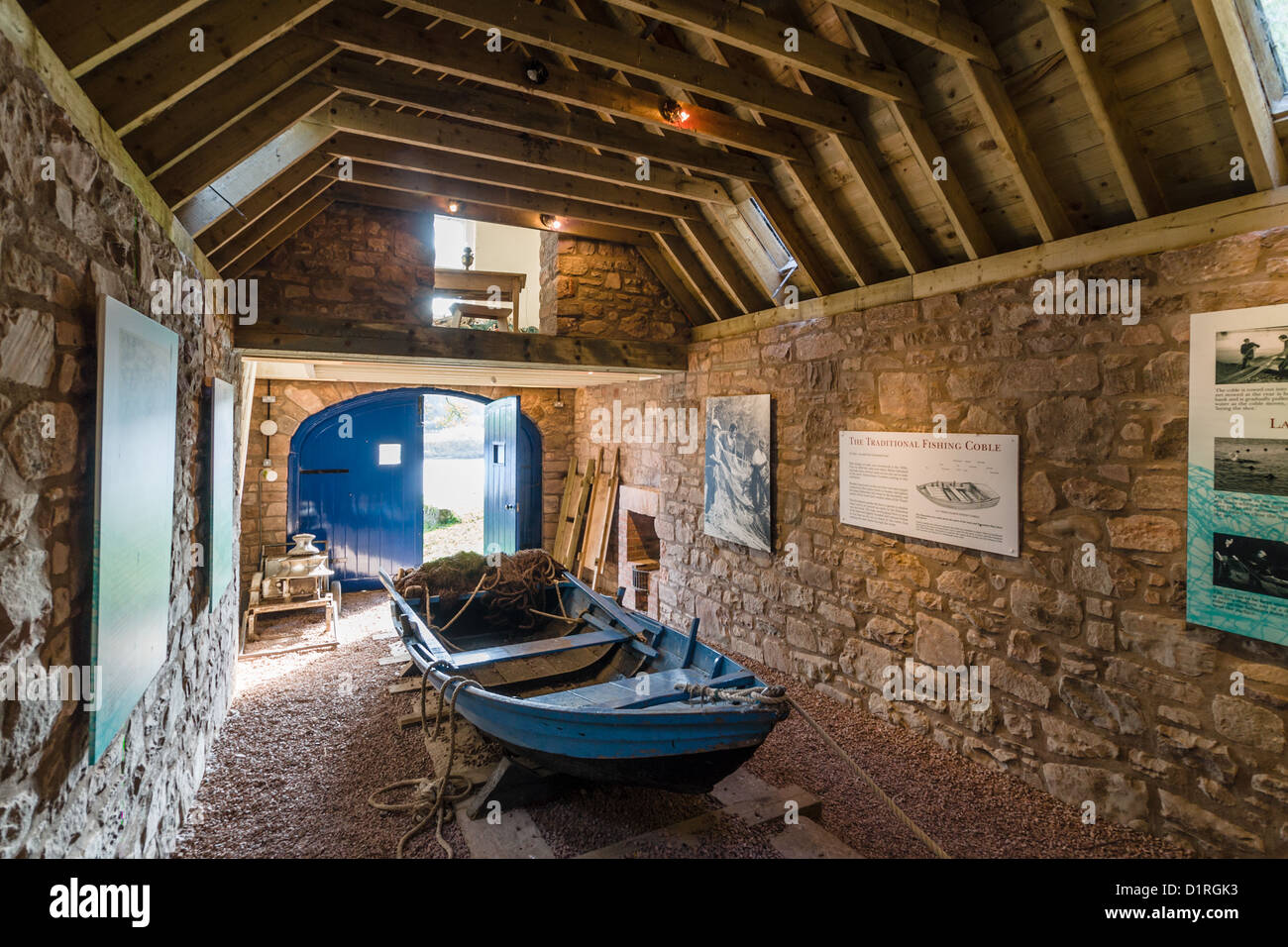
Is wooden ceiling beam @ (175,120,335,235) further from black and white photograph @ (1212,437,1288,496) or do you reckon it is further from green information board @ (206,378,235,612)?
black and white photograph @ (1212,437,1288,496)

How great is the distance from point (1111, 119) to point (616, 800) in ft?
11.9

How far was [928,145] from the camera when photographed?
10.2 feet

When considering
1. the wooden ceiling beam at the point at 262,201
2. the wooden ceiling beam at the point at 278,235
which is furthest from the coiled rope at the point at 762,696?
the wooden ceiling beam at the point at 278,235

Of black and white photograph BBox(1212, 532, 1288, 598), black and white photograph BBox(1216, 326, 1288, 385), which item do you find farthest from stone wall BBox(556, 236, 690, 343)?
black and white photograph BBox(1212, 532, 1288, 598)

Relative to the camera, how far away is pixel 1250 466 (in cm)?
237

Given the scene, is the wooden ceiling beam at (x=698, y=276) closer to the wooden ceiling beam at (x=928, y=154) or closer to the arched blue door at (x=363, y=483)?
the wooden ceiling beam at (x=928, y=154)

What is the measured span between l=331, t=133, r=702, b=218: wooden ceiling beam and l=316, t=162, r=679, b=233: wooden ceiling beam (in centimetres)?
19

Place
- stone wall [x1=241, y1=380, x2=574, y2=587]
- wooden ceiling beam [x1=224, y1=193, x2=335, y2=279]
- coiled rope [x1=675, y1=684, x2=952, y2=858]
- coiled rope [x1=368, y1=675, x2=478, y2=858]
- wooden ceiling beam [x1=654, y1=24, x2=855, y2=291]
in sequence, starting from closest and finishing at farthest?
coiled rope [x1=675, y1=684, x2=952, y2=858]
coiled rope [x1=368, y1=675, x2=478, y2=858]
wooden ceiling beam [x1=654, y1=24, x2=855, y2=291]
wooden ceiling beam [x1=224, y1=193, x2=335, y2=279]
stone wall [x1=241, y1=380, x2=574, y2=587]

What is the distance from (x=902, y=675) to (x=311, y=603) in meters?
4.88

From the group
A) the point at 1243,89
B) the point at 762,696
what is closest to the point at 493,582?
the point at 762,696

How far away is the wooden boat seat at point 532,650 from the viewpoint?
12.0 feet

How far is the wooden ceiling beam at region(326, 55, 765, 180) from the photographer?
3033 millimetres

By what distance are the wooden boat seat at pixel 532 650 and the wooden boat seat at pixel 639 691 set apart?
0.54 meters

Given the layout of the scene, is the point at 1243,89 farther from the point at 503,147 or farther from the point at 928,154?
the point at 503,147
